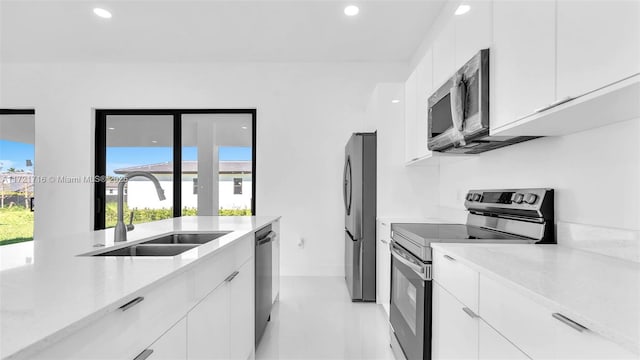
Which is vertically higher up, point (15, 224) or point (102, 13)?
point (102, 13)

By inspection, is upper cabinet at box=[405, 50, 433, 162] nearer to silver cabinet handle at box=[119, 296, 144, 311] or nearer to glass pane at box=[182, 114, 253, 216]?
silver cabinet handle at box=[119, 296, 144, 311]

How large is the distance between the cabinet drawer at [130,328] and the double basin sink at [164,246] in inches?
22.4

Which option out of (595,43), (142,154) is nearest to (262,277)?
(595,43)

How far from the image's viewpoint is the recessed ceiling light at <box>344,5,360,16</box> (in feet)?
10.0

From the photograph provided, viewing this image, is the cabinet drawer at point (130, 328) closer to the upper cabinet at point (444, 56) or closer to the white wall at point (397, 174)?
the upper cabinet at point (444, 56)

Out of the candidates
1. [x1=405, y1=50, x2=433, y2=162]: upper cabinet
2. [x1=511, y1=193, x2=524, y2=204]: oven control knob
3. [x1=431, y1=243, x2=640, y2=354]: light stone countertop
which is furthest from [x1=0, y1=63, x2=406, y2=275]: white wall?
[x1=431, y1=243, x2=640, y2=354]: light stone countertop

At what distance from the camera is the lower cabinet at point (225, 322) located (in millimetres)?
1170

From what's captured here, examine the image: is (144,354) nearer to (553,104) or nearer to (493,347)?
(493,347)

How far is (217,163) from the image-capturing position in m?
4.50

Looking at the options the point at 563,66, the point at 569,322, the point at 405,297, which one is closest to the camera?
the point at 569,322

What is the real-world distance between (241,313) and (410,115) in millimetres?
2099

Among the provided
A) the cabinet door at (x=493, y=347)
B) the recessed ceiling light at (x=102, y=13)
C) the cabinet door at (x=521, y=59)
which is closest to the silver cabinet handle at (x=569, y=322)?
the cabinet door at (x=493, y=347)

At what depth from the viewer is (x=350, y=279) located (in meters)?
3.33

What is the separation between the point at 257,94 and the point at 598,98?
380 centimetres
